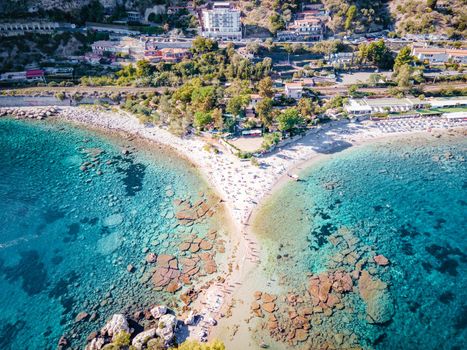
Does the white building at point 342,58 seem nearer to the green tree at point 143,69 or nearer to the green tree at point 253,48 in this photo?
the green tree at point 253,48

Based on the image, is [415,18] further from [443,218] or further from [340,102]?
[443,218]

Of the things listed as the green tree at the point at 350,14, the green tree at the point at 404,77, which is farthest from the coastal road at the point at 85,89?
the green tree at the point at 404,77

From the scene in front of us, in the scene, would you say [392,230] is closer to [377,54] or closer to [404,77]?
[404,77]

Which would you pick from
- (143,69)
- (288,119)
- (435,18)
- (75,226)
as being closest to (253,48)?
(143,69)

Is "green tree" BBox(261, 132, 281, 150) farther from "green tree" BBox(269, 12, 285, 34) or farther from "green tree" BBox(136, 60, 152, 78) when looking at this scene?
"green tree" BBox(269, 12, 285, 34)

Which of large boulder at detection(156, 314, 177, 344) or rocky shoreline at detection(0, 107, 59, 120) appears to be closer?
large boulder at detection(156, 314, 177, 344)

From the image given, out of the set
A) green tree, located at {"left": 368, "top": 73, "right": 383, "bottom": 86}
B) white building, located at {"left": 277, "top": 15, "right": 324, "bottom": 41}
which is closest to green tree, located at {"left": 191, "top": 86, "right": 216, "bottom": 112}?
white building, located at {"left": 277, "top": 15, "right": 324, "bottom": 41}
